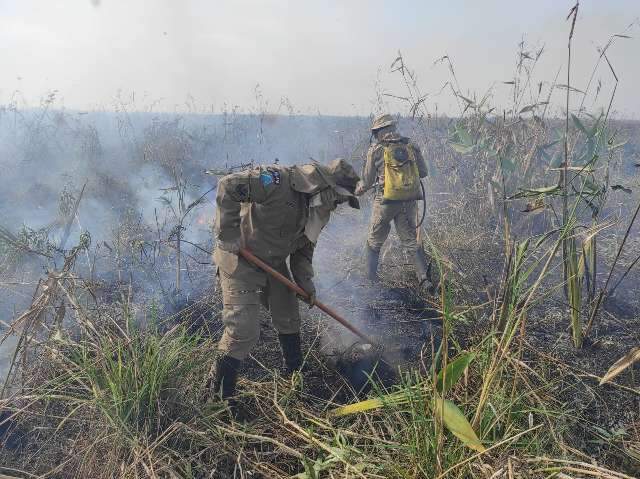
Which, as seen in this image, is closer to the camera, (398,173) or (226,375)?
(226,375)

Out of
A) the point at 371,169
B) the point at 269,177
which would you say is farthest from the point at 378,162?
the point at 269,177

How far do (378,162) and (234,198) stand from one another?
2.62 meters

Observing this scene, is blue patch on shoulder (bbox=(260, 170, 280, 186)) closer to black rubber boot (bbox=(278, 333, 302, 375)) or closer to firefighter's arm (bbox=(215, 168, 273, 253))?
firefighter's arm (bbox=(215, 168, 273, 253))

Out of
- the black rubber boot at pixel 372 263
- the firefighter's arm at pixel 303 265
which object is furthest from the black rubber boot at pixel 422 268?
the firefighter's arm at pixel 303 265

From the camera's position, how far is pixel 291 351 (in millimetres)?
3234

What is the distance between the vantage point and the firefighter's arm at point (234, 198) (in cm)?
276

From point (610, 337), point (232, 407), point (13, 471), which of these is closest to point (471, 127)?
point (610, 337)

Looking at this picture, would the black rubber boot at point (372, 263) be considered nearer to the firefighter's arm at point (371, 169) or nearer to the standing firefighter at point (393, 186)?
the standing firefighter at point (393, 186)

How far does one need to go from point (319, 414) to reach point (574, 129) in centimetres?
702

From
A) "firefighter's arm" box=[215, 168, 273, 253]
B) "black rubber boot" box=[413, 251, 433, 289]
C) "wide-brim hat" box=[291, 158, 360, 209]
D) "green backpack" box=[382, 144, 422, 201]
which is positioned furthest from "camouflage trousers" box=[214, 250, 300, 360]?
"green backpack" box=[382, 144, 422, 201]

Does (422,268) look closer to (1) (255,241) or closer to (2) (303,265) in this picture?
(2) (303,265)

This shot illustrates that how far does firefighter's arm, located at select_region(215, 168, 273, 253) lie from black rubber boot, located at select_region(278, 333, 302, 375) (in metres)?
0.79

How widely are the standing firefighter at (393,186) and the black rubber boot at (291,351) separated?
197 cm

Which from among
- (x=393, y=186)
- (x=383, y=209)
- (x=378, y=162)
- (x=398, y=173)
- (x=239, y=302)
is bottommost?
(x=239, y=302)
